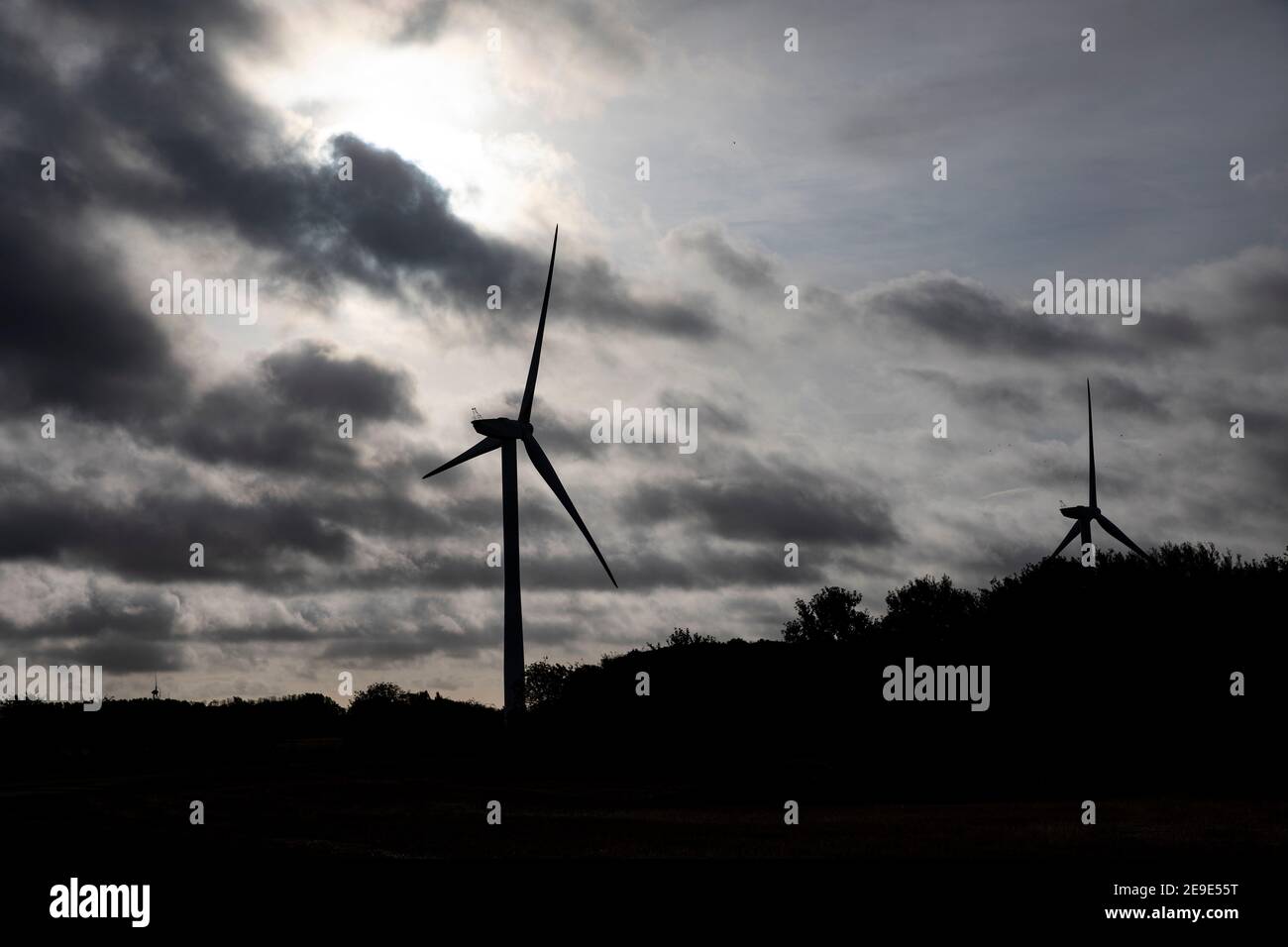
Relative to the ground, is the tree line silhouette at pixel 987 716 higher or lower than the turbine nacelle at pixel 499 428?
lower

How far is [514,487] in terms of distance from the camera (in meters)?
90.1

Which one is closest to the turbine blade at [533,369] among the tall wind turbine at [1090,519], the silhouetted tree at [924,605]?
the tall wind turbine at [1090,519]

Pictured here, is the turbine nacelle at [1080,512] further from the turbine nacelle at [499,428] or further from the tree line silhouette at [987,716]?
the turbine nacelle at [499,428]

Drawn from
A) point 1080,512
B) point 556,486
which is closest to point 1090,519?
point 1080,512

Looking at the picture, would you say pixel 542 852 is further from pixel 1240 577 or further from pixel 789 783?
pixel 1240 577

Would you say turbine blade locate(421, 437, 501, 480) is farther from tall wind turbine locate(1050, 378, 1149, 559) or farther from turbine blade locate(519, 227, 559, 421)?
tall wind turbine locate(1050, 378, 1149, 559)

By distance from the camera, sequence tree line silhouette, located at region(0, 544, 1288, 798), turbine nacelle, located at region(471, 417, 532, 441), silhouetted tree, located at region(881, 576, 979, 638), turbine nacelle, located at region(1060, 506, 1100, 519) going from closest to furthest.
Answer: tree line silhouette, located at region(0, 544, 1288, 798) → turbine nacelle, located at region(471, 417, 532, 441) → turbine nacelle, located at region(1060, 506, 1100, 519) → silhouetted tree, located at region(881, 576, 979, 638)

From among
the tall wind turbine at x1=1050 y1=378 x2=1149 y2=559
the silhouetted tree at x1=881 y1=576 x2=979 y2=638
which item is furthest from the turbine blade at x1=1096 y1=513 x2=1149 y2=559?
the silhouetted tree at x1=881 y1=576 x2=979 y2=638

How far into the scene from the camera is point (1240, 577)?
301 feet

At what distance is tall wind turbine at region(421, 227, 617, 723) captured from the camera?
3482 inches

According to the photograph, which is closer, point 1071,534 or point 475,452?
point 475,452

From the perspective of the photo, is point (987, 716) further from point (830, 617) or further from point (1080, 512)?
point (830, 617)

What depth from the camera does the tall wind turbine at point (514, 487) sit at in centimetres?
8844
